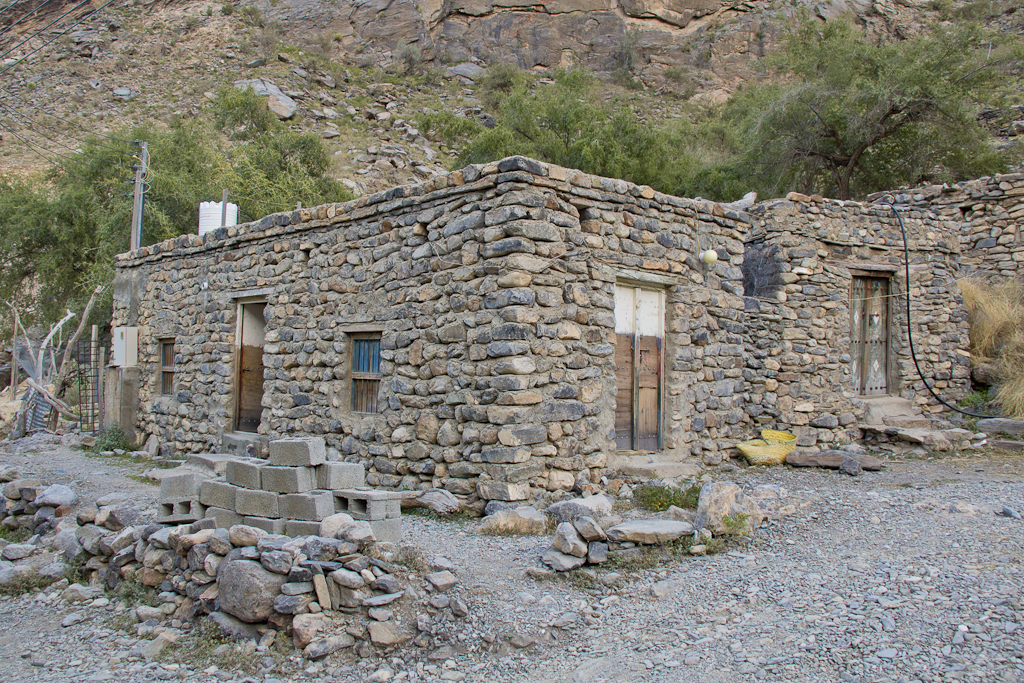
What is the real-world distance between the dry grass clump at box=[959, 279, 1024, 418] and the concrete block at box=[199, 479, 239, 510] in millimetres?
10068

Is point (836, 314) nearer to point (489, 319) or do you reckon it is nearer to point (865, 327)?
point (865, 327)

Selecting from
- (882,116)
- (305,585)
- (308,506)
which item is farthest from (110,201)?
(882,116)

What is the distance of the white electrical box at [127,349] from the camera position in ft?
37.4

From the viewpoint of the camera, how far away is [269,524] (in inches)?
199

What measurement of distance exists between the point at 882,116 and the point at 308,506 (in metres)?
14.8

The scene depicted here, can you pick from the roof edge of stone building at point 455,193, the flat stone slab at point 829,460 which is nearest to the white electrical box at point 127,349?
the roof edge of stone building at point 455,193

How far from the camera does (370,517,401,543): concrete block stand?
5.00 m

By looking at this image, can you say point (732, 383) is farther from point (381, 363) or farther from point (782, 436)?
point (381, 363)

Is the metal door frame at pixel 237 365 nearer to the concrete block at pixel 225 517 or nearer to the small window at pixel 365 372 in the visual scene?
the small window at pixel 365 372

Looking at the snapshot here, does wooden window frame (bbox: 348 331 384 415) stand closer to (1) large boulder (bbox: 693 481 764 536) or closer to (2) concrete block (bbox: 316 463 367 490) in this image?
(2) concrete block (bbox: 316 463 367 490)

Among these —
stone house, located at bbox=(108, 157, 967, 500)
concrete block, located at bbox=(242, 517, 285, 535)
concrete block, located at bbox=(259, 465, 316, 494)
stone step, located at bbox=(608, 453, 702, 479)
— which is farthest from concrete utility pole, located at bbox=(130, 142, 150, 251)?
stone step, located at bbox=(608, 453, 702, 479)

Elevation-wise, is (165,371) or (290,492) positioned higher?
(165,371)

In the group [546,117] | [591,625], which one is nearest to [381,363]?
[591,625]

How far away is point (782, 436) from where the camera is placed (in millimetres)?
8734
